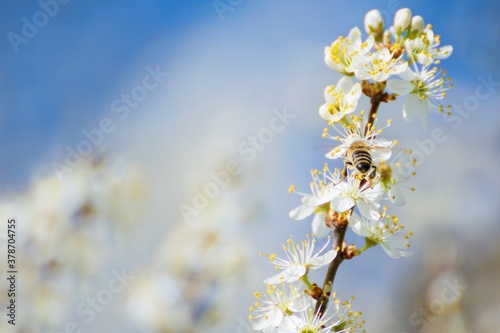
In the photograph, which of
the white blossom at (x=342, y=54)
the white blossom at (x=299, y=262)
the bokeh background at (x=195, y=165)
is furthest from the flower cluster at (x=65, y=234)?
the white blossom at (x=342, y=54)

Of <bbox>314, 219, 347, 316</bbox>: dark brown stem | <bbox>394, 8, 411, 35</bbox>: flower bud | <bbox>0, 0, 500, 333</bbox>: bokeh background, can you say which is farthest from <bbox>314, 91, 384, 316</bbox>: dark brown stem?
<bbox>0, 0, 500, 333</bbox>: bokeh background

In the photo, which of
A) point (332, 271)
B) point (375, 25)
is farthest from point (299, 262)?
point (375, 25)

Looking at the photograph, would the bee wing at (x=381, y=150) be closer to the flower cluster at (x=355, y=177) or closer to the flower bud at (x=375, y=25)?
the flower cluster at (x=355, y=177)

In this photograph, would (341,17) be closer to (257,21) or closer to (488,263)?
(257,21)

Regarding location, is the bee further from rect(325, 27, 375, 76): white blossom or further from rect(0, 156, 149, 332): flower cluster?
rect(0, 156, 149, 332): flower cluster

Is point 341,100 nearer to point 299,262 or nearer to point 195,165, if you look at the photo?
point 299,262

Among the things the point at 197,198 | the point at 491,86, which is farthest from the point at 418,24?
the point at 491,86
